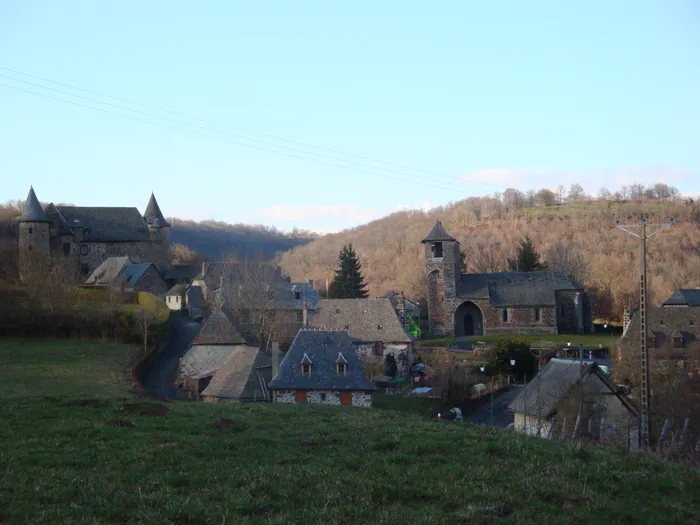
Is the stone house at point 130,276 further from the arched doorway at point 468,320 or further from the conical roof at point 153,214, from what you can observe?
the arched doorway at point 468,320

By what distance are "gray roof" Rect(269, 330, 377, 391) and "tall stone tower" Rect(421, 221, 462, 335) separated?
26694mm

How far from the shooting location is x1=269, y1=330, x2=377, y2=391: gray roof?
29562mm

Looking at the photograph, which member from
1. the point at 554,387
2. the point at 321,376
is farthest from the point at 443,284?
the point at 554,387

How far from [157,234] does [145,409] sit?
186 ft

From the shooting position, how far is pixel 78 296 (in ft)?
146

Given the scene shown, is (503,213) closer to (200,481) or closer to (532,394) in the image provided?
(532,394)

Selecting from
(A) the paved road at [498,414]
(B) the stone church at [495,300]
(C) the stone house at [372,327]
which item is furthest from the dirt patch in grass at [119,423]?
(B) the stone church at [495,300]

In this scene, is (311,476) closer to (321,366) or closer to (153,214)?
(321,366)

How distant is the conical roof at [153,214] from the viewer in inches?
2813

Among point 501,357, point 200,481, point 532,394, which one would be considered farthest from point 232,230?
point 200,481

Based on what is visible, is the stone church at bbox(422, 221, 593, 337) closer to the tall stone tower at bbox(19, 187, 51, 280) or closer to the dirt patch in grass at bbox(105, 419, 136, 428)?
the tall stone tower at bbox(19, 187, 51, 280)

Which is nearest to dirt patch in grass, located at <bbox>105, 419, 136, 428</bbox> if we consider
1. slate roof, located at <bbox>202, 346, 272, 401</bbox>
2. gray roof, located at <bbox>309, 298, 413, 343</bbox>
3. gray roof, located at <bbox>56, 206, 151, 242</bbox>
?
slate roof, located at <bbox>202, 346, 272, 401</bbox>

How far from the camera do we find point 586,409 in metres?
22.6

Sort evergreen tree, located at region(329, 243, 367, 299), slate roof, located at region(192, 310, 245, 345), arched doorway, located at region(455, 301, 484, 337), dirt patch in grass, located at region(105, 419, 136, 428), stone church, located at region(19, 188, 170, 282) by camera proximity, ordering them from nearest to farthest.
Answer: dirt patch in grass, located at region(105, 419, 136, 428) → slate roof, located at region(192, 310, 245, 345) → arched doorway, located at region(455, 301, 484, 337) → stone church, located at region(19, 188, 170, 282) → evergreen tree, located at region(329, 243, 367, 299)
